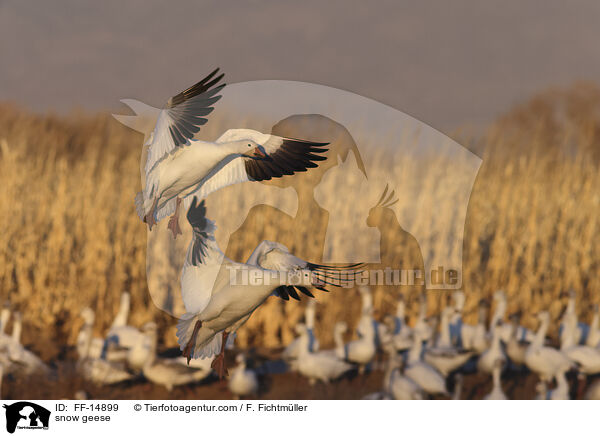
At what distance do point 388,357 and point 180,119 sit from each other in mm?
2781

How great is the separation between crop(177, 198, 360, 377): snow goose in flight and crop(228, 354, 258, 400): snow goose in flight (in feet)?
7.46

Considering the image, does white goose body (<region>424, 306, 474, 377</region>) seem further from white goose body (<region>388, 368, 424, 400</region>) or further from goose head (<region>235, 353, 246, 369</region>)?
goose head (<region>235, 353, 246, 369</region>)

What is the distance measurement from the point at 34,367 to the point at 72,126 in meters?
4.21

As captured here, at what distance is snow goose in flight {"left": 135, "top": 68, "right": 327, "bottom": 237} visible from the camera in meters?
1.96

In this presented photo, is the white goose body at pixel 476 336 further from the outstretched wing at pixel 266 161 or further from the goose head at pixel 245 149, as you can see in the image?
the goose head at pixel 245 149

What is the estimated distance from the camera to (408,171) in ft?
17.8

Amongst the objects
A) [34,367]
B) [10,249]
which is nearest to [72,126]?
[10,249]

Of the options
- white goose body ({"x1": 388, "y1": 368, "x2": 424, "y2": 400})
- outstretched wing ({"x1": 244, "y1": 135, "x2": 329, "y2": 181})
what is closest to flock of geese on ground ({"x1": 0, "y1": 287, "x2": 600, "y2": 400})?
white goose body ({"x1": 388, "y1": 368, "x2": 424, "y2": 400})

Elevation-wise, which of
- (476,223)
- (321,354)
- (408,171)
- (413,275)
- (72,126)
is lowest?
(321,354)

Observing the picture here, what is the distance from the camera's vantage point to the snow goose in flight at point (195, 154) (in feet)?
6.44

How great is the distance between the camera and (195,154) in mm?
1969

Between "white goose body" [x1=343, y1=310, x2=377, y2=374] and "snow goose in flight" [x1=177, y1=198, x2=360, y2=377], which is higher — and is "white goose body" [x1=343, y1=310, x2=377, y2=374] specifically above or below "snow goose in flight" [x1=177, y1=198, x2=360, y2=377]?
below

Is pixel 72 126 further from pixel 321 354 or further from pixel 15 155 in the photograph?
pixel 321 354

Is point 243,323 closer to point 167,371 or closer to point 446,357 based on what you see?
point 167,371
